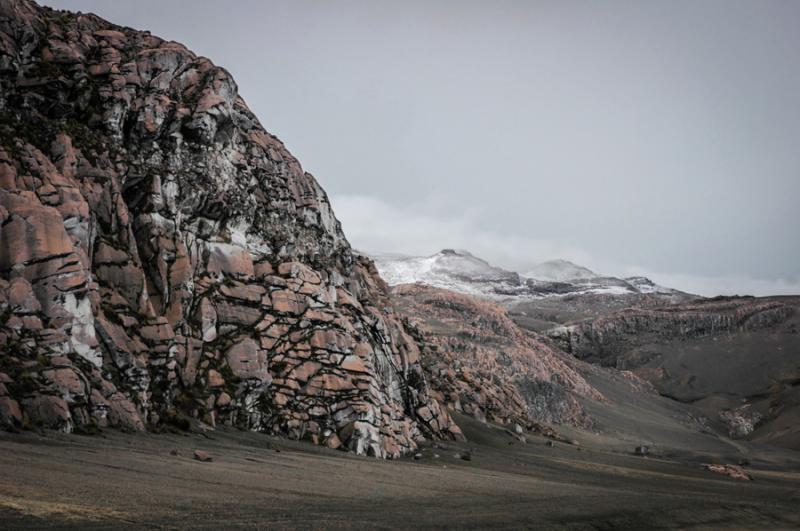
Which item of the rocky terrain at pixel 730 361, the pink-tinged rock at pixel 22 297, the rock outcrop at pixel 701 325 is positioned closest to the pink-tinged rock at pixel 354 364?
the pink-tinged rock at pixel 22 297

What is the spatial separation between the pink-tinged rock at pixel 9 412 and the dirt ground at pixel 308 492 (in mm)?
1243

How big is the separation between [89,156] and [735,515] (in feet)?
168

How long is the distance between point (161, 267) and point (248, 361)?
10275mm

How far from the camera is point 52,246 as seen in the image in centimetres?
3472

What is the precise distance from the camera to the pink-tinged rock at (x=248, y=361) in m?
44.7

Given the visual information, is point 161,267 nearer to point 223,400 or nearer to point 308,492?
point 223,400

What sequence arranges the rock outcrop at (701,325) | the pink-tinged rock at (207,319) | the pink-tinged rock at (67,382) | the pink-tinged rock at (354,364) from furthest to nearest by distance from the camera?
1. the rock outcrop at (701,325)
2. the pink-tinged rock at (354,364)
3. the pink-tinged rock at (207,319)
4. the pink-tinged rock at (67,382)

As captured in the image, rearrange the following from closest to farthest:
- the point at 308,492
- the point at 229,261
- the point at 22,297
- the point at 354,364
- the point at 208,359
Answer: the point at 308,492
the point at 22,297
the point at 208,359
the point at 354,364
the point at 229,261

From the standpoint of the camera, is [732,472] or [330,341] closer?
[330,341]

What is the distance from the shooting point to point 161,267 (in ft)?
149

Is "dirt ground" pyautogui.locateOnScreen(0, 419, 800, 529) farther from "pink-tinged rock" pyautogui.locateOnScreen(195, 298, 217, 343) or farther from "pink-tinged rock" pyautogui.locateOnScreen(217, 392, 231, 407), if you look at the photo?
"pink-tinged rock" pyautogui.locateOnScreen(195, 298, 217, 343)

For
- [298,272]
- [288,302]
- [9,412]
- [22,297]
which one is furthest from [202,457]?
[298,272]

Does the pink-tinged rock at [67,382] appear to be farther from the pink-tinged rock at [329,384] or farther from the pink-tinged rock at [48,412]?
the pink-tinged rock at [329,384]

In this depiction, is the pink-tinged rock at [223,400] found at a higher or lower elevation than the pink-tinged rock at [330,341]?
lower
